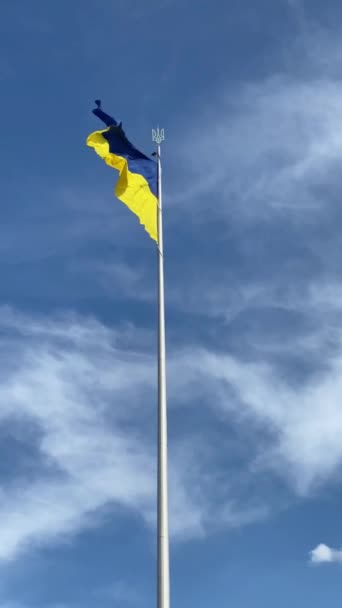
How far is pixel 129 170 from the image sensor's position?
2969 cm

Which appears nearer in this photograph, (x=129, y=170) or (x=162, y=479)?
(x=162, y=479)

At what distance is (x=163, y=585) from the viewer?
63.2ft

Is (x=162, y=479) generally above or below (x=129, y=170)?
below

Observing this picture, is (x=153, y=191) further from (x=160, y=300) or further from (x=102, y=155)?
(x=160, y=300)

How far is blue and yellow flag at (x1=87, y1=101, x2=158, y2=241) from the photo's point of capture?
95.1 feet

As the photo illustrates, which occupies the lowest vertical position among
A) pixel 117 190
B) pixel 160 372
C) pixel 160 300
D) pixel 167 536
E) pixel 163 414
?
pixel 167 536

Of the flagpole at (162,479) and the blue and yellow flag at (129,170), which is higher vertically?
the blue and yellow flag at (129,170)

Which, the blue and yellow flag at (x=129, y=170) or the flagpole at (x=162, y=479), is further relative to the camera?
the blue and yellow flag at (x=129, y=170)

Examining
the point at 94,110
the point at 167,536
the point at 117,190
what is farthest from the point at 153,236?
the point at 167,536

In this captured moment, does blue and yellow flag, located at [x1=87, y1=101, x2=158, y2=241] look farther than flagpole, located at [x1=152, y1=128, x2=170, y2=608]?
Yes

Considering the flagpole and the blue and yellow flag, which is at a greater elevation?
the blue and yellow flag

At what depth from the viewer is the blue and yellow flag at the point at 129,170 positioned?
95.1 ft

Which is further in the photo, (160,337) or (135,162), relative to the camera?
(135,162)

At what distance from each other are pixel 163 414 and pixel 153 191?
11.2 metres
